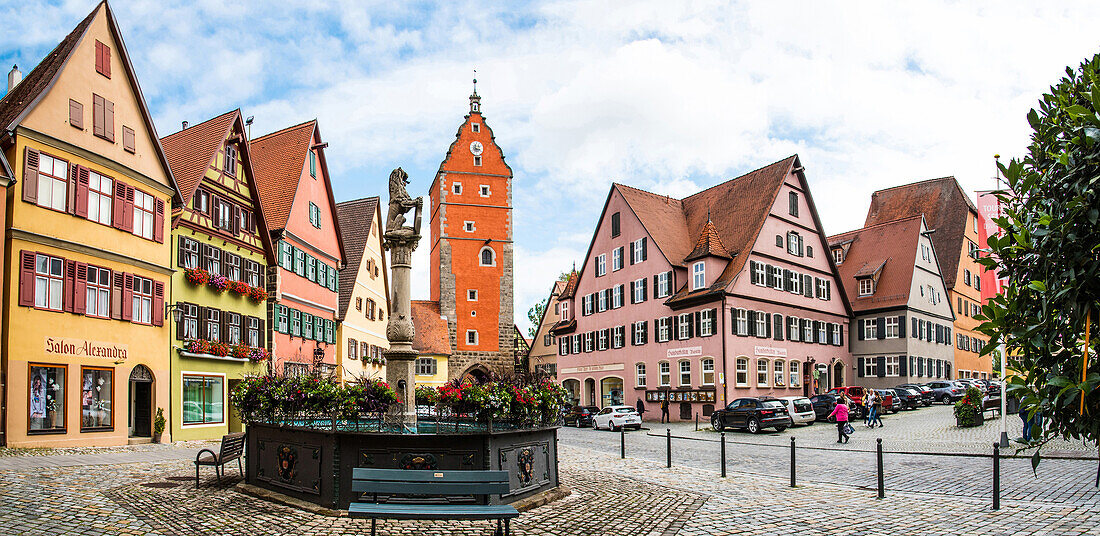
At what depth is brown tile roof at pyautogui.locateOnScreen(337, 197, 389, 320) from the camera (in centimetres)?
4212

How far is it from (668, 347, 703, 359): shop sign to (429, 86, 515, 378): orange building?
74.0 ft

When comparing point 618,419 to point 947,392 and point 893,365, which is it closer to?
point 947,392

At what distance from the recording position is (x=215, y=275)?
2730 centimetres

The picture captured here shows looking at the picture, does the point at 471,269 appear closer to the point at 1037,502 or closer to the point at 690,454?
the point at 690,454

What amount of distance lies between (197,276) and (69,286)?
497 centimetres

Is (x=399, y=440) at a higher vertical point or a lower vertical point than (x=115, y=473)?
higher

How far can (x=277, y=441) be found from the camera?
11336 mm

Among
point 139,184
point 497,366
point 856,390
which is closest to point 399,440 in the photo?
point 139,184

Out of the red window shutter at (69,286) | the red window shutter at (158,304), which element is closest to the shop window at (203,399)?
the red window shutter at (158,304)

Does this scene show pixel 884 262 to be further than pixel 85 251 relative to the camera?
Yes

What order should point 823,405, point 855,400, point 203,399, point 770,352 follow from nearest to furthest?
point 203,399 < point 823,405 < point 855,400 < point 770,352

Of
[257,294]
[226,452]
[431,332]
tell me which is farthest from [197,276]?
[431,332]

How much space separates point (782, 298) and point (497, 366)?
2708 centimetres

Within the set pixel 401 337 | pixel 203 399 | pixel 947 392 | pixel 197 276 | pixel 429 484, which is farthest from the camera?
pixel 947 392
